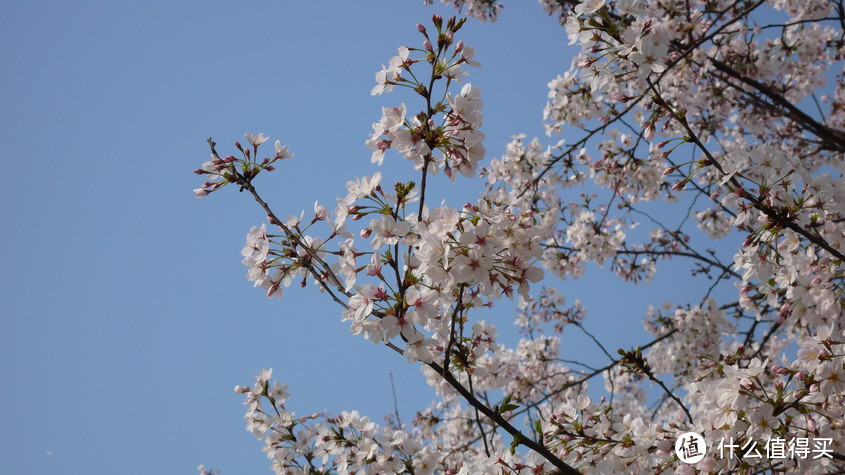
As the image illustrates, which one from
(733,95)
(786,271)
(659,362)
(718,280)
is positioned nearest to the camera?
(786,271)

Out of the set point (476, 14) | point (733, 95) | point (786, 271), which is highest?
point (476, 14)

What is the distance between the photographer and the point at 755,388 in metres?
2.40

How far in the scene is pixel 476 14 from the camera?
6.92 metres

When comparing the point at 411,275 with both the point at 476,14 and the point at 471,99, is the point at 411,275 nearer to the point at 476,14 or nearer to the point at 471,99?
the point at 471,99

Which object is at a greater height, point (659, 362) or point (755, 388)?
point (659, 362)

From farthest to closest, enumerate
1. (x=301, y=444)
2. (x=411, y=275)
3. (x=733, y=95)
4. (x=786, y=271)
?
(x=733, y=95) → (x=301, y=444) → (x=786, y=271) → (x=411, y=275)

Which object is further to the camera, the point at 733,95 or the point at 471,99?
the point at 733,95

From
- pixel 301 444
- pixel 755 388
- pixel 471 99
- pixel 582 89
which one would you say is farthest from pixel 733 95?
pixel 301 444

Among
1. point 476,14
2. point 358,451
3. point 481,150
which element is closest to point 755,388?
point 481,150

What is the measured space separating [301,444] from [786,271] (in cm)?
389

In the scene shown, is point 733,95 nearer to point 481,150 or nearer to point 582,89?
point 582,89

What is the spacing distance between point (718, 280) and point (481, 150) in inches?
186

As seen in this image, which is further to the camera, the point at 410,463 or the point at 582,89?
the point at 582,89

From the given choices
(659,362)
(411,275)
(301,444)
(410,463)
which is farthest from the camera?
(659,362)
